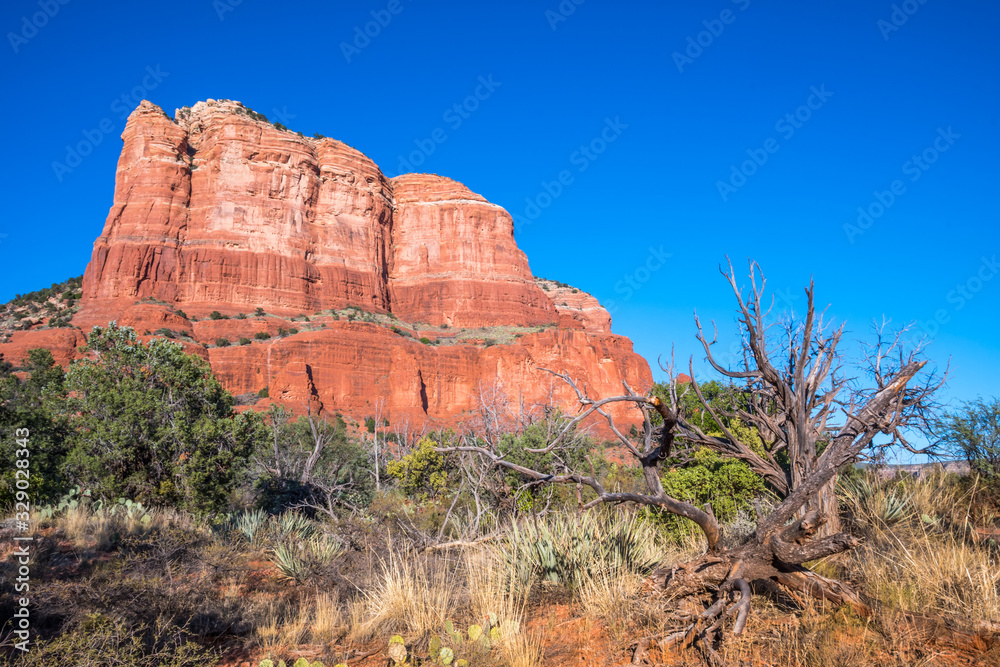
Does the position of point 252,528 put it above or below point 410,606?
above

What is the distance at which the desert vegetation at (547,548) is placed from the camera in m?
4.04

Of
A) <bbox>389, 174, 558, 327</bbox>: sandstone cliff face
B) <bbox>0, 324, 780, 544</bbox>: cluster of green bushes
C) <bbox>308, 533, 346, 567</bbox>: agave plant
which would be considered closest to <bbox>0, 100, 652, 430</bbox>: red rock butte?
<bbox>389, 174, 558, 327</bbox>: sandstone cliff face

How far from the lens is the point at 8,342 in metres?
51.4

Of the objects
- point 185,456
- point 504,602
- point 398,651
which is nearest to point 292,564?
point 398,651

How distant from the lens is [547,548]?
568 centimetres

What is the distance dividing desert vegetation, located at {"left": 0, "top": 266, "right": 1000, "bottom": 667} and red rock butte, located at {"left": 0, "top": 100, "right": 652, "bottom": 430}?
40.5 meters

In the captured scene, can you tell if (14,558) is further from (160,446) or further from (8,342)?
(8,342)

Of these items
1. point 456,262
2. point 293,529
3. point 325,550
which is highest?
point 456,262

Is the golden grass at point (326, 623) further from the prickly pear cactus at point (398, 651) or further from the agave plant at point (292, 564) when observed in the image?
the agave plant at point (292, 564)

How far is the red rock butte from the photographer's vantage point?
5781cm

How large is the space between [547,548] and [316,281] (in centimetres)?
6950

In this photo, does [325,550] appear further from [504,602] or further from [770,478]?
[770,478]

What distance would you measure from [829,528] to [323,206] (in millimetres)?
76250

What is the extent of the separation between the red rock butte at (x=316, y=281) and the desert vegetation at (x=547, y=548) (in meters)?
40.5
